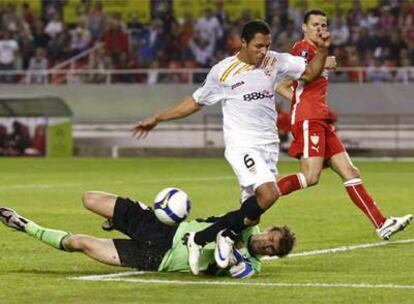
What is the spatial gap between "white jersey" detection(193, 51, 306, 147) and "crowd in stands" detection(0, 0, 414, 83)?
24.8 metres

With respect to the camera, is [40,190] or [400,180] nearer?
[40,190]

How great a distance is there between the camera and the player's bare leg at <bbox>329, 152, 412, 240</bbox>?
14391 mm

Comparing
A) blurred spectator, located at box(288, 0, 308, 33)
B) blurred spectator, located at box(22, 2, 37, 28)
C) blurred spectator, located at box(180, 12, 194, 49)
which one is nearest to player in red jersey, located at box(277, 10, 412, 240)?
blurred spectator, located at box(288, 0, 308, 33)

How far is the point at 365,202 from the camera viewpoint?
14805 millimetres

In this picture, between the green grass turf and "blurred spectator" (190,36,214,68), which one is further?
"blurred spectator" (190,36,214,68)

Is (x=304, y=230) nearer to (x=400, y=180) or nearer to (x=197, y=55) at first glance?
(x=400, y=180)

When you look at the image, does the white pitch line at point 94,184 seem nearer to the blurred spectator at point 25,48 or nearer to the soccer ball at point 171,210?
the soccer ball at point 171,210

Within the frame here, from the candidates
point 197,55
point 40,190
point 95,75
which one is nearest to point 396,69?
point 197,55

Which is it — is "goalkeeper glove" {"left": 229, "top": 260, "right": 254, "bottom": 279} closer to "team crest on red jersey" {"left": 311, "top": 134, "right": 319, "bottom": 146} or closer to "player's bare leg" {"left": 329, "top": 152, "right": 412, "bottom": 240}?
"player's bare leg" {"left": 329, "top": 152, "right": 412, "bottom": 240}

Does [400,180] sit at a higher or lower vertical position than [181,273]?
lower

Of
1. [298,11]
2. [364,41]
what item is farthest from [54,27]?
[364,41]

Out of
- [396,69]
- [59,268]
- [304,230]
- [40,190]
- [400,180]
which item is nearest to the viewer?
[59,268]

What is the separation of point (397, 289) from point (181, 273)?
208 centimetres

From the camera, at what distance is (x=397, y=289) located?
10.6 meters
